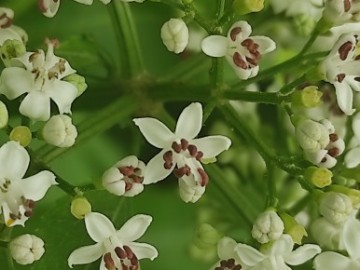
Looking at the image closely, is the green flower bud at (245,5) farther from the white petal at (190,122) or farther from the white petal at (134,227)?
the white petal at (134,227)

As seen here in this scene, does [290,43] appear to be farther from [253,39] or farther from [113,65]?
[253,39]

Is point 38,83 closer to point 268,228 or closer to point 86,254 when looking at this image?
point 86,254

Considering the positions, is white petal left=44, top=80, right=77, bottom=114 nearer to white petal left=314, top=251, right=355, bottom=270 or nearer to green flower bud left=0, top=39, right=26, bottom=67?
green flower bud left=0, top=39, right=26, bottom=67

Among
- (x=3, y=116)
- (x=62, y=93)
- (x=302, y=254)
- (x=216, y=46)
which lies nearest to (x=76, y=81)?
(x=62, y=93)

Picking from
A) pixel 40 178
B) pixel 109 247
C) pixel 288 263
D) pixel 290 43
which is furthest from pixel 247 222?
pixel 290 43

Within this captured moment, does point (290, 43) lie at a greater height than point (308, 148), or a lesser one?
lesser

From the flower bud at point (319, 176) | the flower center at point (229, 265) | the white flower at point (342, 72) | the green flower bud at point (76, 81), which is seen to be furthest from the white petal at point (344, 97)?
the green flower bud at point (76, 81)
